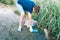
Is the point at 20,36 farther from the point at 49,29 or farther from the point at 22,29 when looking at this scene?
the point at 49,29

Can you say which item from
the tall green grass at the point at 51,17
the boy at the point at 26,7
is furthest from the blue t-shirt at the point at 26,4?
the tall green grass at the point at 51,17

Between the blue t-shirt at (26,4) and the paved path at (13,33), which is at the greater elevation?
the blue t-shirt at (26,4)

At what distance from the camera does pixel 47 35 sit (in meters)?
6.36

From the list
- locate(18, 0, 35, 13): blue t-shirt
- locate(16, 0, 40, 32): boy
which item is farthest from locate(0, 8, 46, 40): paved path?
locate(18, 0, 35, 13): blue t-shirt

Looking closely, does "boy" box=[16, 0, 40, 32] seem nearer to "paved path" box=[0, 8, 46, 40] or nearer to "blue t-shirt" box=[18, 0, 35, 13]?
"blue t-shirt" box=[18, 0, 35, 13]

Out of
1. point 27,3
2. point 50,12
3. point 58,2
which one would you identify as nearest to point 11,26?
point 27,3

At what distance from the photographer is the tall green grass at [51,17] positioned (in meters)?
6.42

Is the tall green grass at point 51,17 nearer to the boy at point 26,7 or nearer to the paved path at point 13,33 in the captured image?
the paved path at point 13,33

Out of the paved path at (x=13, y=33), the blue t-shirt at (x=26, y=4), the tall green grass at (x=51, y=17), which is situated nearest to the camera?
the paved path at (x=13, y=33)

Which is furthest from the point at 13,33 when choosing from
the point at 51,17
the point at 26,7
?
the point at 51,17

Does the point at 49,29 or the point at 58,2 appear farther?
the point at 58,2

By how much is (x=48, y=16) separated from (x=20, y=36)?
4.34 feet

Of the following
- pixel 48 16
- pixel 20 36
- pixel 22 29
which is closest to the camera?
pixel 20 36

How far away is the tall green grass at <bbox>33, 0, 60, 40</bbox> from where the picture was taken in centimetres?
642
